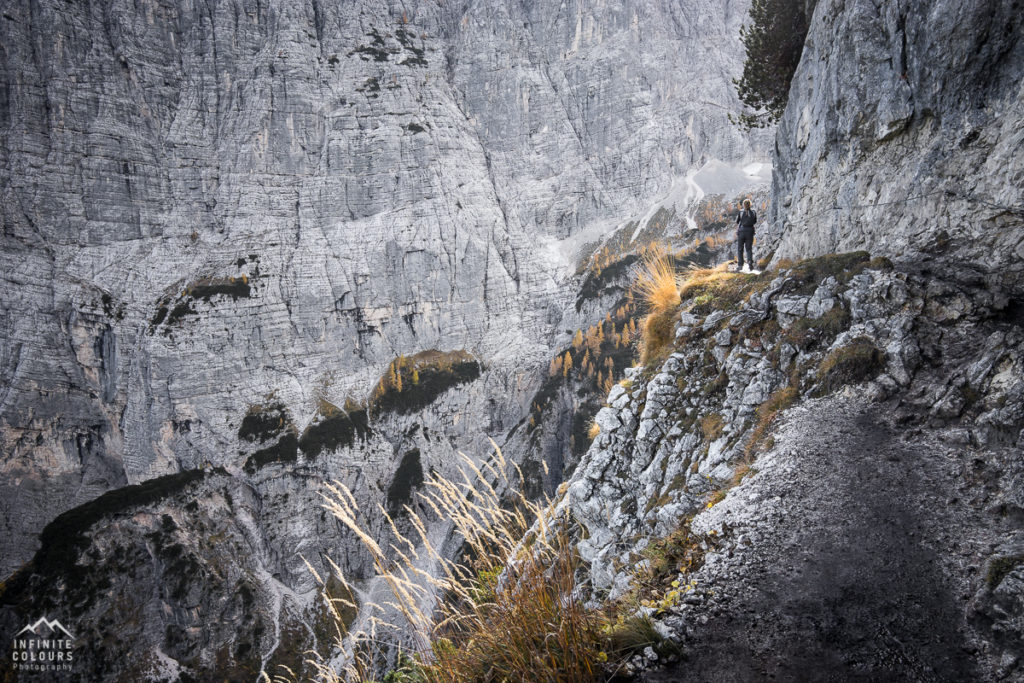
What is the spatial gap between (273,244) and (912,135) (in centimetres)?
6050

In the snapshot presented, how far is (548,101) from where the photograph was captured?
6788cm

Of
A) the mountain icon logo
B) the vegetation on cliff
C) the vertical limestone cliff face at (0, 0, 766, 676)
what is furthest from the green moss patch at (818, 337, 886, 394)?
the mountain icon logo

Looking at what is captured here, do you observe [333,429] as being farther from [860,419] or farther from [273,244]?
[860,419]

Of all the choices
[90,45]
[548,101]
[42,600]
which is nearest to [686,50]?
[548,101]

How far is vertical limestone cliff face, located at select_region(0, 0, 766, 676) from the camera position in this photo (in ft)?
148

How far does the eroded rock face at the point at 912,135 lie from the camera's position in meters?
6.82

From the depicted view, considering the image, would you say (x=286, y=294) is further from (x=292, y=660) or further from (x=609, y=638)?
(x=609, y=638)

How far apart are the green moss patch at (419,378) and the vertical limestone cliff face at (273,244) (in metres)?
1.11

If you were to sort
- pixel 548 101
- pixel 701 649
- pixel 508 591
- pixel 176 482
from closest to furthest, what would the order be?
pixel 508 591
pixel 701 649
pixel 176 482
pixel 548 101

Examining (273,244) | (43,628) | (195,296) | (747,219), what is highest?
(273,244)

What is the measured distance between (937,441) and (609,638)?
4312mm

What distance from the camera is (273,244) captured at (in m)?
55.8

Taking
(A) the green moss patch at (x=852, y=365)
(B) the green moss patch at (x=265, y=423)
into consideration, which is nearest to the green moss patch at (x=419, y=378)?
(B) the green moss patch at (x=265, y=423)

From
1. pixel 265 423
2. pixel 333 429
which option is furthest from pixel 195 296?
pixel 333 429
